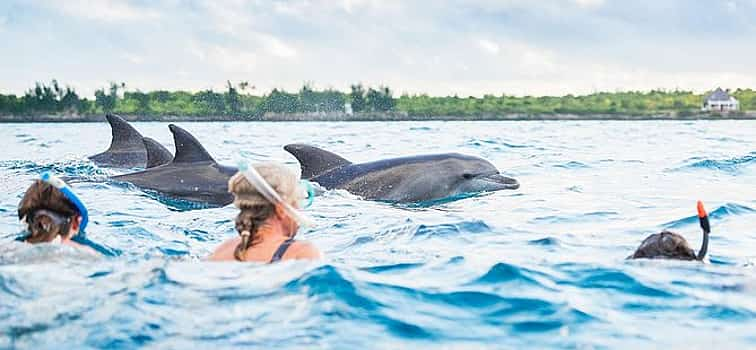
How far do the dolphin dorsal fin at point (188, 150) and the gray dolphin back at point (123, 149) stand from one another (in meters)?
3.78

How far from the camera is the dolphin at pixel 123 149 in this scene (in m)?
16.2

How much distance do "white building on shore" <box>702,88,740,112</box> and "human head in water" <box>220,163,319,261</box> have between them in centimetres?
10513

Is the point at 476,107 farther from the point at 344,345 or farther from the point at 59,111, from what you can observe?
the point at 344,345

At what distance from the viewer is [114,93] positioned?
356 ft

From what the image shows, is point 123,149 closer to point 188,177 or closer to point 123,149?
point 123,149

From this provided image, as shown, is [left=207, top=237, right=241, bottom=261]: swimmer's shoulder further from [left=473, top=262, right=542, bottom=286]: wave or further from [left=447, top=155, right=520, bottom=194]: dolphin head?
[left=447, top=155, right=520, bottom=194]: dolphin head

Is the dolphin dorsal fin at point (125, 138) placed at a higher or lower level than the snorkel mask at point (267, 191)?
lower

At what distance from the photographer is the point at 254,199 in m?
5.89

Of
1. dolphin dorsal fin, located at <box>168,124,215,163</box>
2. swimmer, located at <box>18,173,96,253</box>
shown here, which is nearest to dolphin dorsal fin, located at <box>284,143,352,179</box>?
dolphin dorsal fin, located at <box>168,124,215,163</box>

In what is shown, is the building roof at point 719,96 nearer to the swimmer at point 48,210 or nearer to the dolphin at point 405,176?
the dolphin at point 405,176

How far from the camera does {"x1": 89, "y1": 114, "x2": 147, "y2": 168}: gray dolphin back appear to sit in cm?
1627

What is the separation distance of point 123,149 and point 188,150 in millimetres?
4612

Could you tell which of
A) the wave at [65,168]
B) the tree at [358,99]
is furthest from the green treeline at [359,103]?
the wave at [65,168]

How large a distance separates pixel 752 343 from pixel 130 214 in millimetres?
7214
